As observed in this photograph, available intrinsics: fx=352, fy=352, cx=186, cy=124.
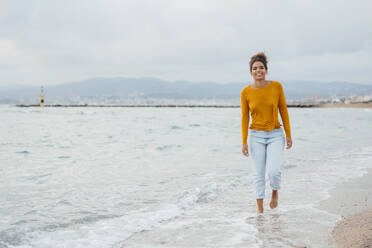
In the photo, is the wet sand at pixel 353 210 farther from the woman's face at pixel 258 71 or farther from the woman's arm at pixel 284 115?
the woman's face at pixel 258 71

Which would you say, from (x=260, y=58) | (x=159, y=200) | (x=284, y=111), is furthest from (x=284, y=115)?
(x=159, y=200)

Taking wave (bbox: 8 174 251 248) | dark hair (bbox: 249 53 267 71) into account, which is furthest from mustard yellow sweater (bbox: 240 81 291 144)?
wave (bbox: 8 174 251 248)

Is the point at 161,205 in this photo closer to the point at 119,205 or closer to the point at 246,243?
the point at 119,205

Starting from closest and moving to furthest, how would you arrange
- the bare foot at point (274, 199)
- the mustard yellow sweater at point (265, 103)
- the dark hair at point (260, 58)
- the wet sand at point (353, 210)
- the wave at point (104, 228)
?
the wet sand at point (353, 210) < the wave at point (104, 228) < the mustard yellow sweater at point (265, 103) < the dark hair at point (260, 58) < the bare foot at point (274, 199)

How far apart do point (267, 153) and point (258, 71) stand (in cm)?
108

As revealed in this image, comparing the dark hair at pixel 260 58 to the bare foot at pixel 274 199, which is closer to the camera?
the dark hair at pixel 260 58

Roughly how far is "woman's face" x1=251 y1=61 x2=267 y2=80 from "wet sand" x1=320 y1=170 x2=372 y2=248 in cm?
201

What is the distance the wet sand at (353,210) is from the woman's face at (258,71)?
2.01 m

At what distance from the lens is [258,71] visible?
446 centimetres

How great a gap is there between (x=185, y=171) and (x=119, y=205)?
10.3 feet

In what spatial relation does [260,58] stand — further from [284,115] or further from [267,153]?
[267,153]

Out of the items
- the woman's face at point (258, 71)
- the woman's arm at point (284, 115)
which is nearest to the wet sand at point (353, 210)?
the woman's arm at point (284, 115)

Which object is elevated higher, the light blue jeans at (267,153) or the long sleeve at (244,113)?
the long sleeve at (244,113)

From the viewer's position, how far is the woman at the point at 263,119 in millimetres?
4449
